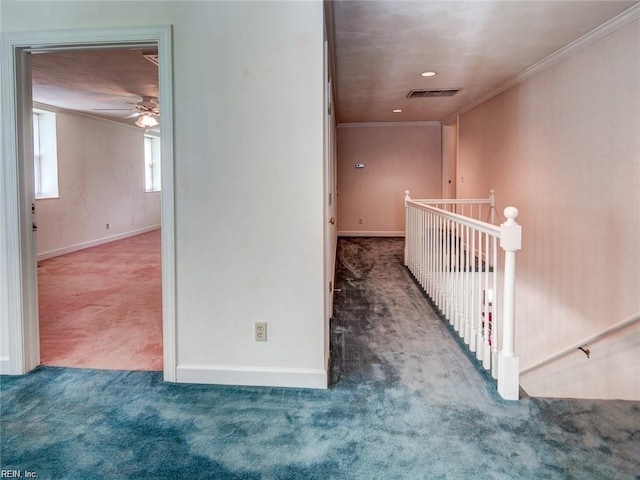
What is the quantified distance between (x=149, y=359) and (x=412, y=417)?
5.61 ft

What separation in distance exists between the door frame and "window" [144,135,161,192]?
7687 mm

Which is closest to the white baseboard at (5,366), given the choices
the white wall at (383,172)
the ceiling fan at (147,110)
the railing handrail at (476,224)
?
the railing handrail at (476,224)

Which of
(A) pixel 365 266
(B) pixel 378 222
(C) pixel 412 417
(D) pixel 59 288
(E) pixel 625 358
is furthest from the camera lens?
(B) pixel 378 222

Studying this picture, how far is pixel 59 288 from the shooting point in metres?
4.69

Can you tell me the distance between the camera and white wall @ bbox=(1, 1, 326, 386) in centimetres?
228

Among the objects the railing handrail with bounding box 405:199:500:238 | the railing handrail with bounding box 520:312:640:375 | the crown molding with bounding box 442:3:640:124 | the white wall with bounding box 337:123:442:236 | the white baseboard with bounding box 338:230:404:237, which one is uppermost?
the crown molding with bounding box 442:3:640:124

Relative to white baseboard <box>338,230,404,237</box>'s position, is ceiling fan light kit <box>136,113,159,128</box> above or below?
above

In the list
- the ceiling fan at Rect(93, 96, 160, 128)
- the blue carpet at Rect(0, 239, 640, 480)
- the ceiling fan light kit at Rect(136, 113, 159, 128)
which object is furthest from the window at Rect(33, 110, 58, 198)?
the blue carpet at Rect(0, 239, 640, 480)

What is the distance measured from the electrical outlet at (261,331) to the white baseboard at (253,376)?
171 mm

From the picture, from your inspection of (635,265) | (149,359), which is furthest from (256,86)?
(635,265)

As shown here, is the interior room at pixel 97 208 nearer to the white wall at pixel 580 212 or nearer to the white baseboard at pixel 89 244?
the white baseboard at pixel 89 244

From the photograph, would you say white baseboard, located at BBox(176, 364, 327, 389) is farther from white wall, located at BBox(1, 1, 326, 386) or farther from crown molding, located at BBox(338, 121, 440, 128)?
crown molding, located at BBox(338, 121, 440, 128)

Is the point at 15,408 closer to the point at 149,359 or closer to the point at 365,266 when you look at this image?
the point at 149,359

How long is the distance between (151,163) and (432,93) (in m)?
7.16
